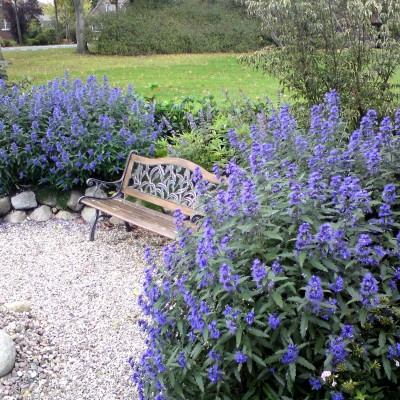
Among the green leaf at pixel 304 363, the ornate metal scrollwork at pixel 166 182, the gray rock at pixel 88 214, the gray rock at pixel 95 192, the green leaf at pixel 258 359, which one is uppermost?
the green leaf at pixel 258 359

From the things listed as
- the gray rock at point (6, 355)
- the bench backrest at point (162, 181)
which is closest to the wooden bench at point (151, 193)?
the bench backrest at point (162, 181)

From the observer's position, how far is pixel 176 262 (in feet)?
9.91

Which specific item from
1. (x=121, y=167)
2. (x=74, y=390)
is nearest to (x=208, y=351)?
(x=74, y=390)

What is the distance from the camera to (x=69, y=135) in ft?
20.9

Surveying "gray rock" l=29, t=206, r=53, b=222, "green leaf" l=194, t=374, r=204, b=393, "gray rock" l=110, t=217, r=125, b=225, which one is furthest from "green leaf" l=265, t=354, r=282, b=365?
"gray rock" l=29, t=206, r=53, b=222

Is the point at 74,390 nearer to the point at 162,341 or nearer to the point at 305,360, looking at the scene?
the point at 162,341

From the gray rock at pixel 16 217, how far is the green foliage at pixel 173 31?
19049 millimetres

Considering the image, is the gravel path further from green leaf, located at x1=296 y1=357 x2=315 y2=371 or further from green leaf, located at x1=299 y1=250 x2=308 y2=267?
green leaf, located at x1=299 y1=250 x2=308 y2=267

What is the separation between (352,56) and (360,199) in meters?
4.14

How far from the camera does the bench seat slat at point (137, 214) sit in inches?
201

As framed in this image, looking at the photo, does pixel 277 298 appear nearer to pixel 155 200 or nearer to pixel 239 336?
pixel 239 336

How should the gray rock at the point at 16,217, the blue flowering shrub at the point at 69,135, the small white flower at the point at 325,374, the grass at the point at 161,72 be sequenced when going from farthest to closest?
the grass at the point at 161,72, the gray rock at the point at 16,217, the blue flowering shrub at the point at 69,135, the small white flower at the point at 325,374

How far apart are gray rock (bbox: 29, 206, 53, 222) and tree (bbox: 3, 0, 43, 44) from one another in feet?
113

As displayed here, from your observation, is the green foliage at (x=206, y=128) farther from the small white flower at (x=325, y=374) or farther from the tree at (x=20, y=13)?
the tree at (x=20, y=13)
